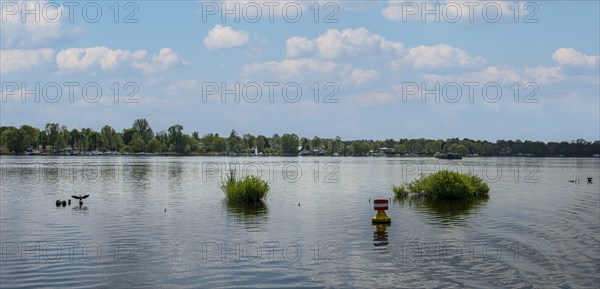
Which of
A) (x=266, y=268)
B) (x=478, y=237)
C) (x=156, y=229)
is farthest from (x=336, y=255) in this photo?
(x=156, y=229)

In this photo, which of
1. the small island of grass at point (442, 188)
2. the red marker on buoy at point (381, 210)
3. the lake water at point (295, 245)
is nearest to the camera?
the lake water at point (295, 245)

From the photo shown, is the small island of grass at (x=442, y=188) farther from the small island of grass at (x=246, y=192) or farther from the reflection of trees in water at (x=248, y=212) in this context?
the reflection of trees in water at (x=248, y=212)

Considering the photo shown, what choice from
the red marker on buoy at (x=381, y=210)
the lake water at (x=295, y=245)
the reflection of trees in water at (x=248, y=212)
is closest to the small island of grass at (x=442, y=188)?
the lake water at (x=295, y=245)

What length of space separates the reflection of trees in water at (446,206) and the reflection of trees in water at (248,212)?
1421 centimetres

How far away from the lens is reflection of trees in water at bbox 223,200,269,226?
155 ft

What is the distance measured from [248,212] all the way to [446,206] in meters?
A: 19.6

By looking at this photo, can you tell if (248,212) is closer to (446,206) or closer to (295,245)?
(295,245)

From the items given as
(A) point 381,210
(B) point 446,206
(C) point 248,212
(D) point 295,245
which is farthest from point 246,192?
(D) point 295,245

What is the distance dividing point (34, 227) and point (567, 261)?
35.0 m

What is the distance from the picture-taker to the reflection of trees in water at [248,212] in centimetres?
4719

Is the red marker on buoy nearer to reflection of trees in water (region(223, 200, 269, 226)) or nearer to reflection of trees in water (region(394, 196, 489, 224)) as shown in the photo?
reflection of trees in water (region(394, 196, 489, 224))

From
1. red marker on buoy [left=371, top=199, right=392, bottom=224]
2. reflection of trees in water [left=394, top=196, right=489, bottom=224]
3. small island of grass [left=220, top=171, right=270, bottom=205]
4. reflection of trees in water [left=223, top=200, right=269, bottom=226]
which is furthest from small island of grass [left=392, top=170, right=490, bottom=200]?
red marker on buoy [left=371, top=199, right=392, bottom=224]

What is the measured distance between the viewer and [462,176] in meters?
67.6

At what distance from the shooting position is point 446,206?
58.4m
